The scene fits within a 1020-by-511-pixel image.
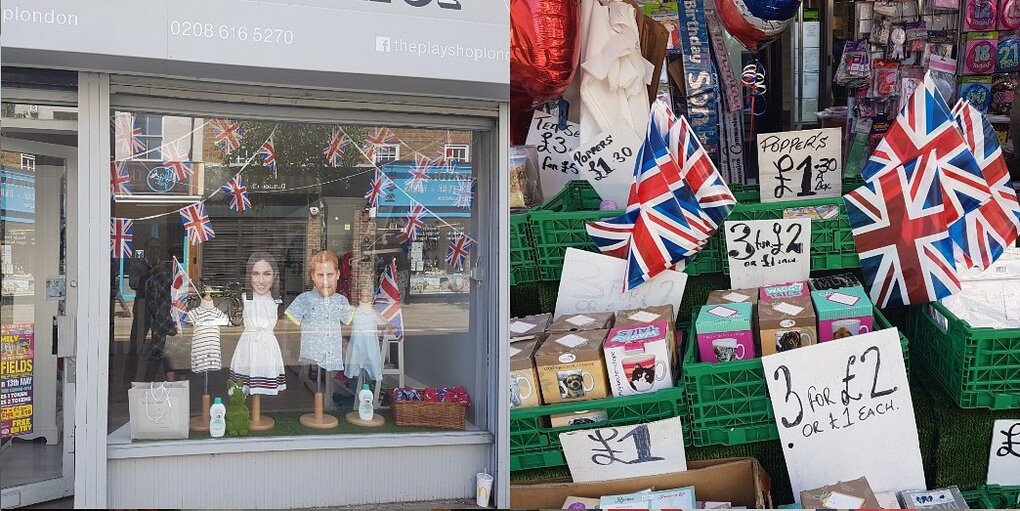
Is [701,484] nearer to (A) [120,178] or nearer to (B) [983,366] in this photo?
(B) [983,366]

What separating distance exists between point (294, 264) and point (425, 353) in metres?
0.84

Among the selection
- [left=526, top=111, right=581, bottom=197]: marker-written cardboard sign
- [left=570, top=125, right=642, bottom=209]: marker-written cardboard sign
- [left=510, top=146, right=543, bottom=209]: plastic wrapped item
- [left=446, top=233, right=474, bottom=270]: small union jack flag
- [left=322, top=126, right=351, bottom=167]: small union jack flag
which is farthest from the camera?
[left=526, top=111, right=581, bottom=197]: marker-written cardboard sign

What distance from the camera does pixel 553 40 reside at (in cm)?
531

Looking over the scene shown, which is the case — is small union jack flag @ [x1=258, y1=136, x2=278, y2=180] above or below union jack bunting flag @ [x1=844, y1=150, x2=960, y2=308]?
above

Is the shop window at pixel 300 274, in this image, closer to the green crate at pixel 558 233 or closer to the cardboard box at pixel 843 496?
the green crate at pixel 558 233

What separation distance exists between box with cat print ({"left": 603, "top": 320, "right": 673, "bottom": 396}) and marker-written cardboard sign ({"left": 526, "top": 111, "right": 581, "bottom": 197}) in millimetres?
1868

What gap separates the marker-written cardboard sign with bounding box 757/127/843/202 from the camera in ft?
17.9

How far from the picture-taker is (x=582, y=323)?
4785 mm

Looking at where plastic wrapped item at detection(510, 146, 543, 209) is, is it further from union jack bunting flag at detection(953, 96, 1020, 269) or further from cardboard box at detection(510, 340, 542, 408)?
union jack bunting flag at detection(953, 96, 1020, 269)

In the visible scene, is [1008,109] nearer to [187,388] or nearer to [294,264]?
[294,264]

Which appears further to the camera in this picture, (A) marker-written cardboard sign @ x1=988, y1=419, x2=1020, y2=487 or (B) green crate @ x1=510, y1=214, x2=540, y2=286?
(B) green crate @ x1=510, y1=214, x2=540, y2=286

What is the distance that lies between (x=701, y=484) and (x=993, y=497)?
1.27 metres

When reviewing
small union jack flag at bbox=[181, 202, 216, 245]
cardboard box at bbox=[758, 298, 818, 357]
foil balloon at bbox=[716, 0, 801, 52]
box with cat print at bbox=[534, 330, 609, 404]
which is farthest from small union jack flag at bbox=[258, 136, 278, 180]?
foil balloon at bbox=[716, 0, 801, 52]

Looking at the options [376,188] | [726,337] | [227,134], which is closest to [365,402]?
[376,188]
